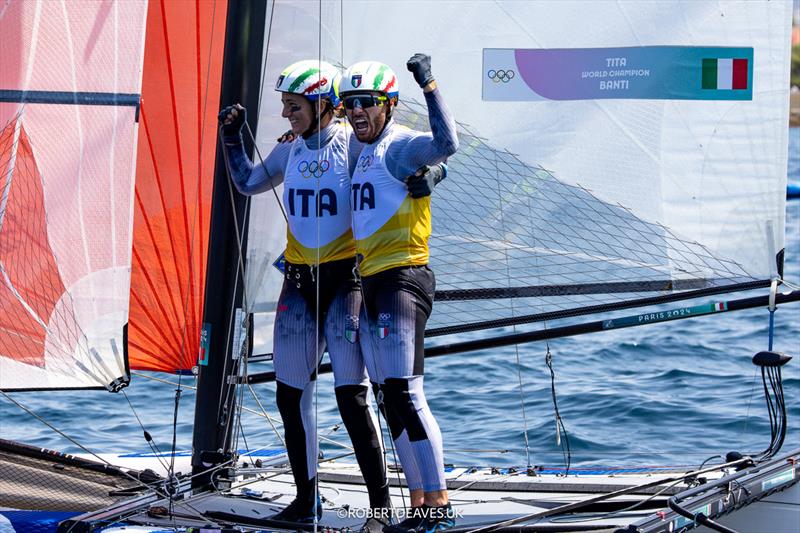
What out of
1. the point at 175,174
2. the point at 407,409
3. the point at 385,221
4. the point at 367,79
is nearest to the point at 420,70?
the point at 367,79

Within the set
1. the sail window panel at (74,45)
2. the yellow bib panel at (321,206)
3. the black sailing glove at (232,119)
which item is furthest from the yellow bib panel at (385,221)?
the sail window panel at (74,45)

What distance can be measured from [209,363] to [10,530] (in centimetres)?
79

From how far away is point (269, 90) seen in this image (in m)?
4.22

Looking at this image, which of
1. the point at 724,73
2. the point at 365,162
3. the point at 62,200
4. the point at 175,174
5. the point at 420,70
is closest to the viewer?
the point at 420,70

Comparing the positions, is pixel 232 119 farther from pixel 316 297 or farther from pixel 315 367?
pixel 315 367

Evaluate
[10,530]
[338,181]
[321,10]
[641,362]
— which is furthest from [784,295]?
[641,362]

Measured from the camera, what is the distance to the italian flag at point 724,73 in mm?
4203

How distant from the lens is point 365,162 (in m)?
3.64

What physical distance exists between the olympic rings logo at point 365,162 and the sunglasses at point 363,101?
144mm

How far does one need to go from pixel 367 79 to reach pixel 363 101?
71mm

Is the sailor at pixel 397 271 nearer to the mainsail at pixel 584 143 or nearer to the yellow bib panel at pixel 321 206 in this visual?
the yellow bib panel at pixel 321 206

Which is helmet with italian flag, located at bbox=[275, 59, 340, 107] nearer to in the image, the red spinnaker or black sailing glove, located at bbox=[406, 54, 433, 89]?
black sailing glove, located at bbox=[406, 54, 433, 89]

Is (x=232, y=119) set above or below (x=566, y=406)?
above

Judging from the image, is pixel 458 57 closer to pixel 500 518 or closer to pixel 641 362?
pixel 500 518
